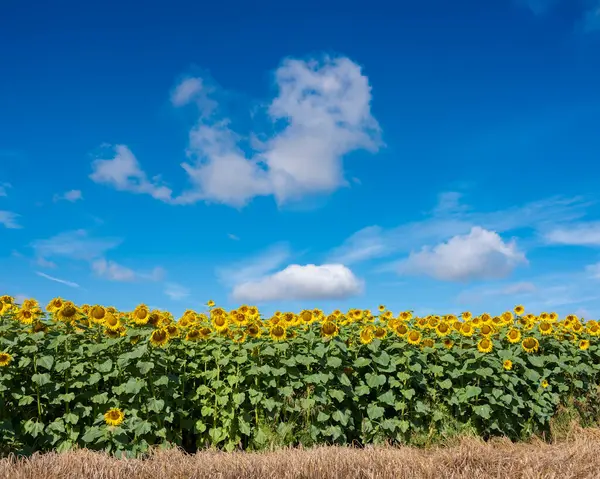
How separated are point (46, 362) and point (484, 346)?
621cm

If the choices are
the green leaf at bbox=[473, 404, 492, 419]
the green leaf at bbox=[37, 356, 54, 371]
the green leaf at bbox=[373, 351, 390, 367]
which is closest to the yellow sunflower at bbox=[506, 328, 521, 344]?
the green leaf at bbox=[473, 404, 492, 419]

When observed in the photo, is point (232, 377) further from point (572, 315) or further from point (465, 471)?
point (572, 315)

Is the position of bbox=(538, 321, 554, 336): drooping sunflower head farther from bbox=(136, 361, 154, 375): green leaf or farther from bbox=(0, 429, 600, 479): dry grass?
bbox=(136, 361, 154, 375): green leaf

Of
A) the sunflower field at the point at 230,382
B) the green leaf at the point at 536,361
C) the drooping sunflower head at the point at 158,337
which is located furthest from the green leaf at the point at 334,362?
the green leaf at the point at 536,361

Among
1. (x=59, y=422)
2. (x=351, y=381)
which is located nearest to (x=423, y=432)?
(x=351, y=381)

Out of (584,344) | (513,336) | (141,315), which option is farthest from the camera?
(584,344)

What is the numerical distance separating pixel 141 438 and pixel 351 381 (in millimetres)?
2905

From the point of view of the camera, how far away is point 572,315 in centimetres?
1188

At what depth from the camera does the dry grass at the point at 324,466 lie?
498cm

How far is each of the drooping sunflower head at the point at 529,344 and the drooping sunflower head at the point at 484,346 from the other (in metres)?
1.05

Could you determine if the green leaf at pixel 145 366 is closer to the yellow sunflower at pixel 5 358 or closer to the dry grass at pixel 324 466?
the dry grass at pixel 324 466

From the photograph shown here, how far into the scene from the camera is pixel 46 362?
22.3 feet

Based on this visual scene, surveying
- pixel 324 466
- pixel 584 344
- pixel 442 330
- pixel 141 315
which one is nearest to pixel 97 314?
pixel 141 315

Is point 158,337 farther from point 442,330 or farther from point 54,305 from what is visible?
point 442,330
